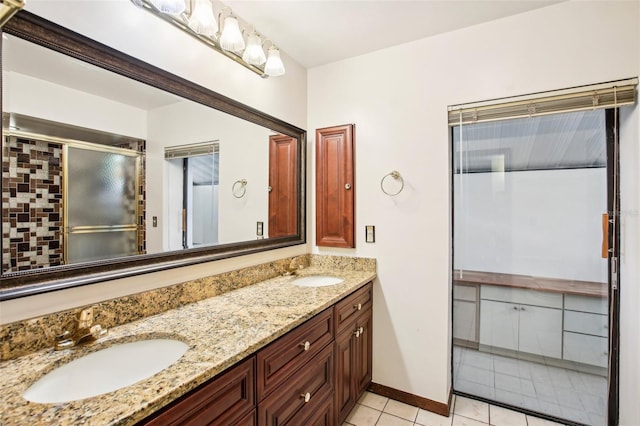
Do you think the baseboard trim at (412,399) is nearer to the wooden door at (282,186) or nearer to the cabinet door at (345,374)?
the cabinet door at (345,374)

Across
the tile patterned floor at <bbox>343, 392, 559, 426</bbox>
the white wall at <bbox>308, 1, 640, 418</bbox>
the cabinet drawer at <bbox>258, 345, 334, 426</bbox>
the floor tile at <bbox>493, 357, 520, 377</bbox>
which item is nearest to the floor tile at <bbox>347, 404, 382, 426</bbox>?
the tile patterned floor at <bbox>343, 392, 559, 426</bbox>

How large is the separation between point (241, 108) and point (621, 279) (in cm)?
238

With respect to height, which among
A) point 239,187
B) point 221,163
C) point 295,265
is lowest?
point 295,265

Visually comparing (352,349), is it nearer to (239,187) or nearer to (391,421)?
(391,421)

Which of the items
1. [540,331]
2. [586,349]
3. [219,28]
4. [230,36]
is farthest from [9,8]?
[586,349]

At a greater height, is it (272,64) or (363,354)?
(272,64)

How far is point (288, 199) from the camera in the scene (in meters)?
2.21

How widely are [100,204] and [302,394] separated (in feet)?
3.84

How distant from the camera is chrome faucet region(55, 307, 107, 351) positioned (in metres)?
0.97

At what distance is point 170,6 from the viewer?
4.08 feet

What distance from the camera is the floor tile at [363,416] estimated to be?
1.84m

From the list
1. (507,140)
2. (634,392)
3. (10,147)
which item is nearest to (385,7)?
(507,140)

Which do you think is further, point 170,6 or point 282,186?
point 282,186

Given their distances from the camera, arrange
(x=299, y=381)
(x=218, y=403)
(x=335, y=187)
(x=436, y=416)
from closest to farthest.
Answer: (x=218, y=403)
(x=299, y=381)
(x=436, y=416)
(x=335, y=187)
